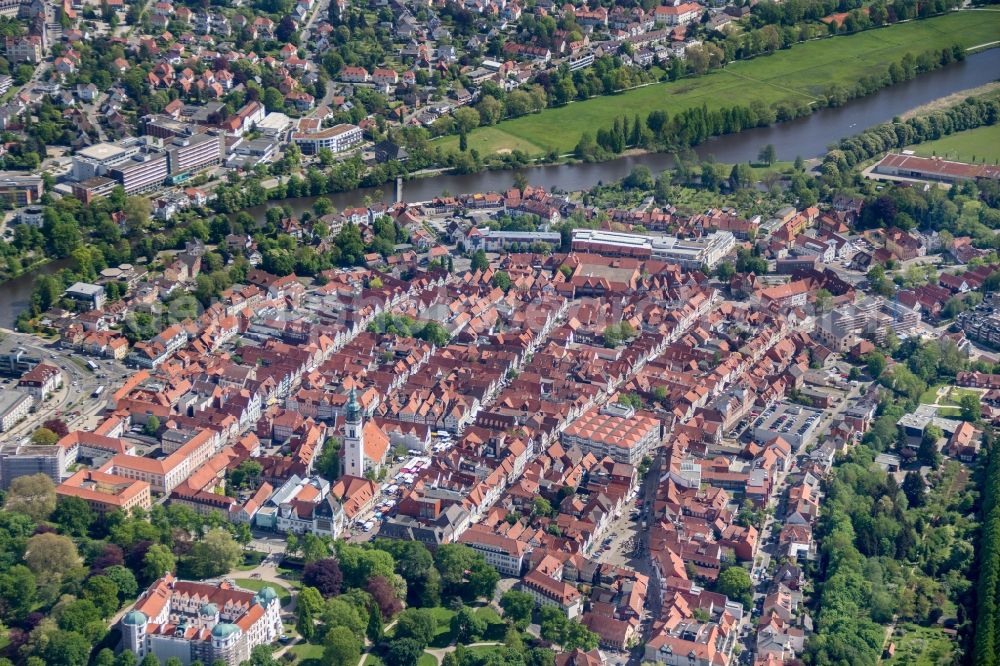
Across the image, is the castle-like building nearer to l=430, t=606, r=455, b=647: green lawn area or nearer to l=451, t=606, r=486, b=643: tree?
l=430, t=606, r=455, b=647: green lawn area

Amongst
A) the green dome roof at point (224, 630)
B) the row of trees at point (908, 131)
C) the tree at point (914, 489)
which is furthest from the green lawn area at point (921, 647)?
the row of trees at point (908, 131)

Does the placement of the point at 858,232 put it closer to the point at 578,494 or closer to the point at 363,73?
the point at 578,494

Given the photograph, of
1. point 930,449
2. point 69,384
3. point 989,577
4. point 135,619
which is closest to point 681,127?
point 930,449

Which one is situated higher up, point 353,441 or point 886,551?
point 353,441

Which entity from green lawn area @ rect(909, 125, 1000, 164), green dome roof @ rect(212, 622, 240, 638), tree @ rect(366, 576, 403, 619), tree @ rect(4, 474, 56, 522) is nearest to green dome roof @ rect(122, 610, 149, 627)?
green dome roof @ rect(212, 622, 240, 638)

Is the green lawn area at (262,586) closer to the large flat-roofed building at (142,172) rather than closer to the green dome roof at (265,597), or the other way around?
the green dome roof at (265,597)

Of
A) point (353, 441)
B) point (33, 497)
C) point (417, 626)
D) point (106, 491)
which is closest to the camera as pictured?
point (417, 626)

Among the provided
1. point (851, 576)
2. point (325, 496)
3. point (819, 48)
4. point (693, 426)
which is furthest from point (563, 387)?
point (819, 48)

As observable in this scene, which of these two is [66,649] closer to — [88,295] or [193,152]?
[88,295]

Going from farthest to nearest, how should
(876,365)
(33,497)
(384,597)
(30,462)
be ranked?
(876,365), (30,462), (33,497), (384,597)
